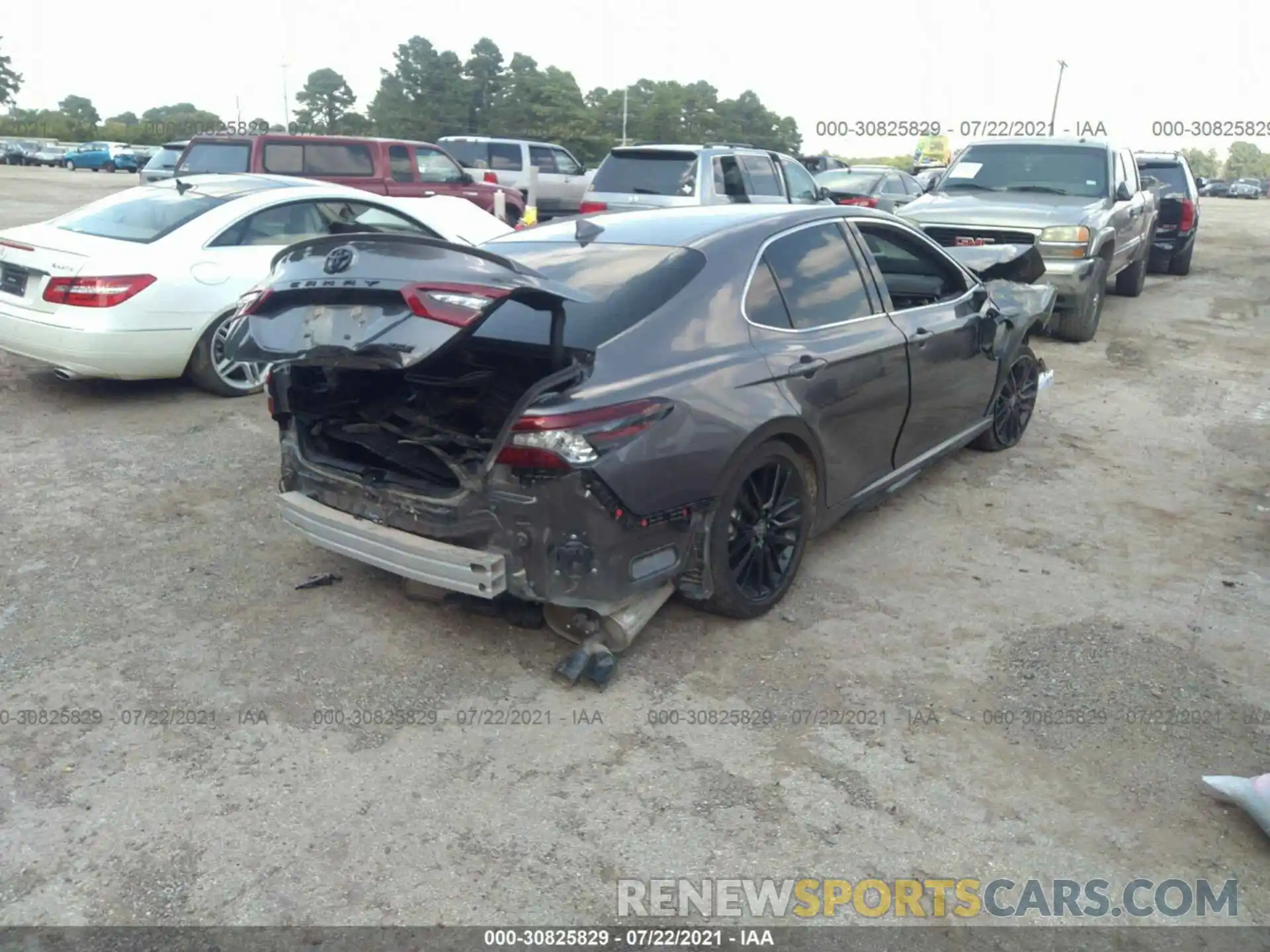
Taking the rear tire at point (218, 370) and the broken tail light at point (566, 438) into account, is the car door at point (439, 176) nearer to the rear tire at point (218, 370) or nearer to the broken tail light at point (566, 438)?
the rear tire at point (218, 370)

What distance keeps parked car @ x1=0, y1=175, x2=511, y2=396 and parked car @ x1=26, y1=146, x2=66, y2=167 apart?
55101mm

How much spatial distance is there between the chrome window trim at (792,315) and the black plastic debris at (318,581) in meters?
2.14

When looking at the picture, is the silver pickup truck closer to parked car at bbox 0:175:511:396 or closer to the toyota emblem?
parked car at bbox 0:175:511:396

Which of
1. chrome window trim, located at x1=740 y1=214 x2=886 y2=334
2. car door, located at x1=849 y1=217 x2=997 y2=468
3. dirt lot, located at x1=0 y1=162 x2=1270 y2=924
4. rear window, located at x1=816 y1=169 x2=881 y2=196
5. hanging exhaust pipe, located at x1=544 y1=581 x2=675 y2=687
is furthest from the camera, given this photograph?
rear window, located at x1=816 y1=169 x2=881 y2=196

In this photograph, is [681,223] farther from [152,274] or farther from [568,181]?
[568,181]

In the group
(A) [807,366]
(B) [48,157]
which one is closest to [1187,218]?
(A) [807,366]

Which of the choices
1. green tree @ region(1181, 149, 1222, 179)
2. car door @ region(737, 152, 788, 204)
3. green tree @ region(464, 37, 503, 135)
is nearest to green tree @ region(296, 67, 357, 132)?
green tree @ region(464, 37, 503, 135)

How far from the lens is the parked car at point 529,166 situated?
18.9 metres

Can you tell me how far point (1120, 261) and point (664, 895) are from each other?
1060cm

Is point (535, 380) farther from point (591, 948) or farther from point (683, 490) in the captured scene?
point (591, 948)

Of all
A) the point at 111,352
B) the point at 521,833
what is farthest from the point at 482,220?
the point at 521,833

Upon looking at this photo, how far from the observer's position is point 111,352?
6742 mm

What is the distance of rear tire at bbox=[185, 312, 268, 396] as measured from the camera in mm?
7180

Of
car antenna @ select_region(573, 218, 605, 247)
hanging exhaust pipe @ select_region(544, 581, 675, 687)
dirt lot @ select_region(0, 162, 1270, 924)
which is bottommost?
dirt lot @ select_region(0, 162, 1270, 924)
